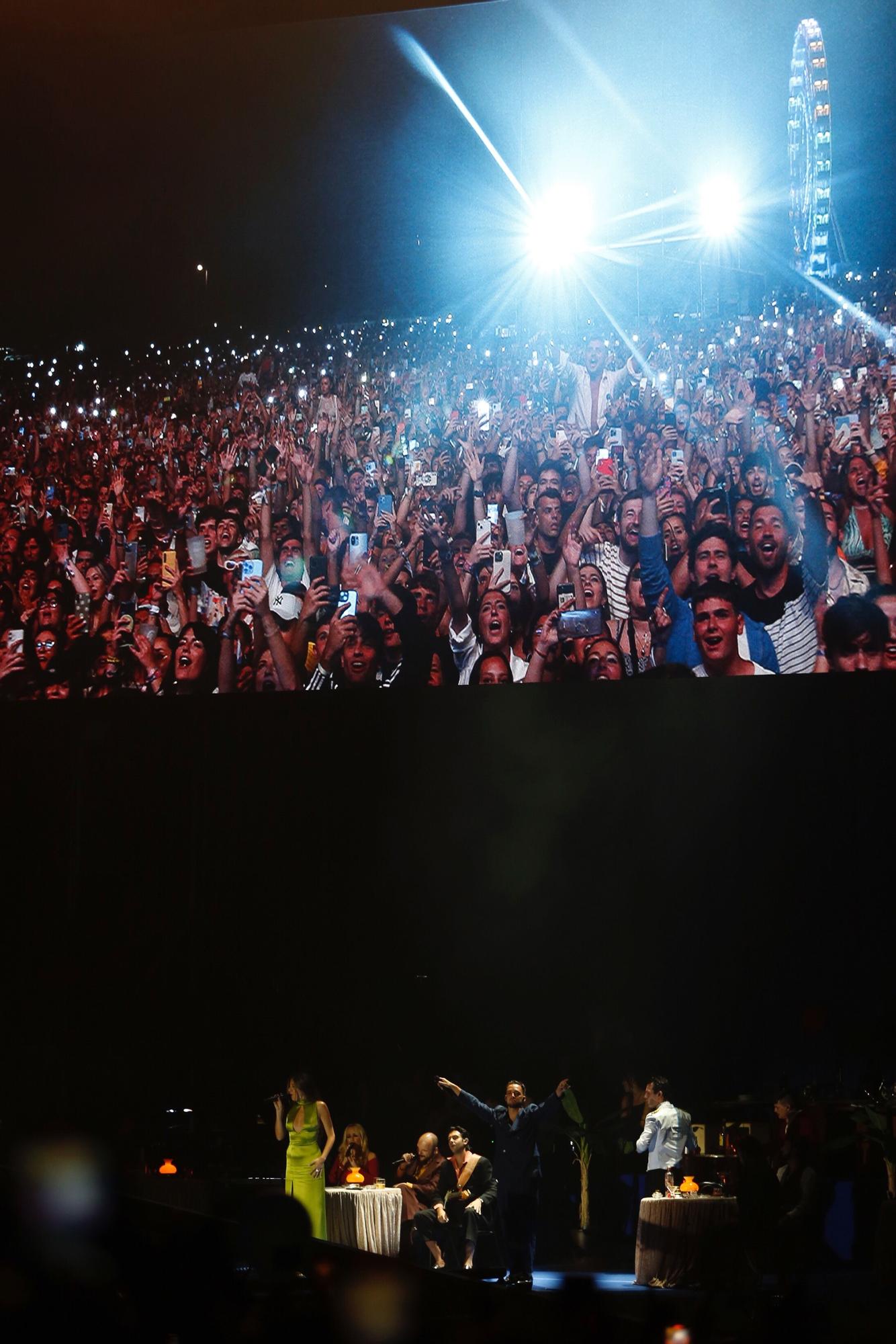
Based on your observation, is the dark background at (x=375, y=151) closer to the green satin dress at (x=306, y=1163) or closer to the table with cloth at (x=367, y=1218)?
the green satin dress at (x=306, y=1163)

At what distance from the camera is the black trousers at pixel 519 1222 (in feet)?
19.2

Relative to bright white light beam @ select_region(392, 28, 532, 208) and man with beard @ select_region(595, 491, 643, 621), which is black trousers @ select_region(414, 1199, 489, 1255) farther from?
bright white light beam @ select_region(392, 28, 532, 208)

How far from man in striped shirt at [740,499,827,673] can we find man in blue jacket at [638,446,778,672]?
6 centimetres

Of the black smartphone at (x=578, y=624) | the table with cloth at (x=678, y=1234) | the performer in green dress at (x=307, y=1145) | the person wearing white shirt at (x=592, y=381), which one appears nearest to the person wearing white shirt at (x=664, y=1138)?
the table with cloth at (x=678, y=1234)

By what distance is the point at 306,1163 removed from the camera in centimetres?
641

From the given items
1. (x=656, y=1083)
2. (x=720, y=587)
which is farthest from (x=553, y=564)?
(x=656, y=1083)

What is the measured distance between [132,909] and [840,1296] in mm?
5084

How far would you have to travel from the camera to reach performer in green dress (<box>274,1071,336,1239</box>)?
251 inches

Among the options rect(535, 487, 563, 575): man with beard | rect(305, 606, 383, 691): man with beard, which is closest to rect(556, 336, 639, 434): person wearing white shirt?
rect(535, 487, 563, 575): man with beard

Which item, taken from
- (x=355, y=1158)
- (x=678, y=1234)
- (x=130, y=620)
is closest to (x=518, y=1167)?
(x=678, y=1234)

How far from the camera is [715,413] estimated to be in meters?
7.14

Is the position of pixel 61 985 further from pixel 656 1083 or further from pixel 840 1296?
pixel 840 1296

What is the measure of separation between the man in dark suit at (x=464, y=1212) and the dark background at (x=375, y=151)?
14.4 ft

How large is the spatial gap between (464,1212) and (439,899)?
3.05 meters
